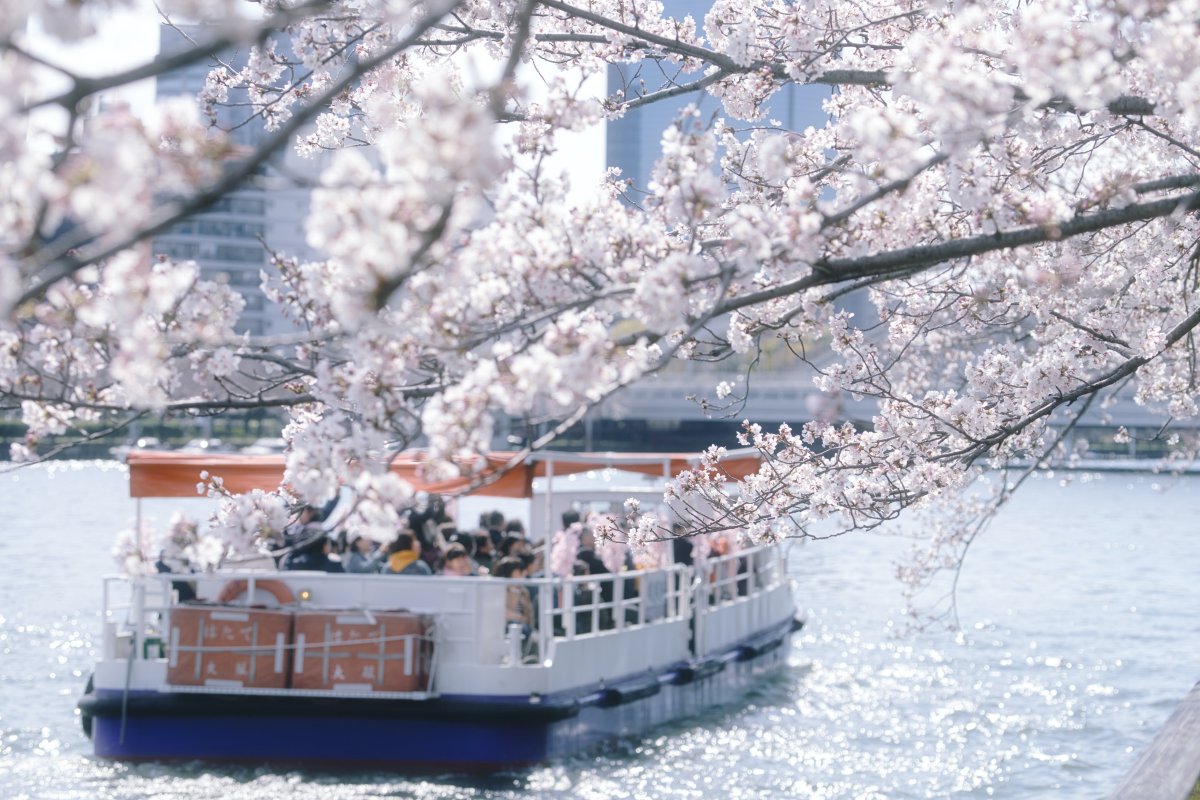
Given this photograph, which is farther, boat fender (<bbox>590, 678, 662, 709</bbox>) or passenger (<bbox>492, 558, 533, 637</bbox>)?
boat fender (<bbox>590, 678, 662, 709</bbox>)

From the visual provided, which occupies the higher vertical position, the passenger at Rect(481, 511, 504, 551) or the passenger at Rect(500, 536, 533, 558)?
the passenger at Rect(481, 511, 504, 551)

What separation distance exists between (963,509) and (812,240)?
12523 millimetres

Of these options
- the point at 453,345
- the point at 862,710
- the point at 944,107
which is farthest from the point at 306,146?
the point at 862,710

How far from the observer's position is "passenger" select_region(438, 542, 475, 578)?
13.0 m

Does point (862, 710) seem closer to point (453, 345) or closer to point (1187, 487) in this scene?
point (453, 345)

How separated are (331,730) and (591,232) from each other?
878 cm

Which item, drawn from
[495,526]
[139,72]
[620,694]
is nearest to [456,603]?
[620,694]

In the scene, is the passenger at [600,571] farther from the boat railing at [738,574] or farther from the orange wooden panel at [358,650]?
the orange wooden panel at [358,650]

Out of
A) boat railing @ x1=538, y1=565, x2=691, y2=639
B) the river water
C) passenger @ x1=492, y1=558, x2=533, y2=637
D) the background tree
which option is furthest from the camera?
boat railing @ x1=538, y1=565, x2=691, y2=639

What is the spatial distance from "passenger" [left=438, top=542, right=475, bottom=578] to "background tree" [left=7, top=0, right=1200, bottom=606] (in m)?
4.83

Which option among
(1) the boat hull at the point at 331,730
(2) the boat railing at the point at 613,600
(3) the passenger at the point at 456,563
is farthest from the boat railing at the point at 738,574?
(1) the boat hull at the point at 331,730

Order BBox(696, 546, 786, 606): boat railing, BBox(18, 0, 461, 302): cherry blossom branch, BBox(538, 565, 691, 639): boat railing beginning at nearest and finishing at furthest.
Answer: BBox(18, 0, 461, 302): cherry blossom branch
BBox(538, 565, 691, 639): boat railing
BBox(696, 546, 786, 606): boat railing

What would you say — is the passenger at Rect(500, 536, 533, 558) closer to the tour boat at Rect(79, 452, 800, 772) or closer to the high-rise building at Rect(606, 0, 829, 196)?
the tour boat at Rect(79, 452, 800, 772)

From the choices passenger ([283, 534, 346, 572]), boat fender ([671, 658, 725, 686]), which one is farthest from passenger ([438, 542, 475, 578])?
boat fender ([671, 658, 725, 686])
